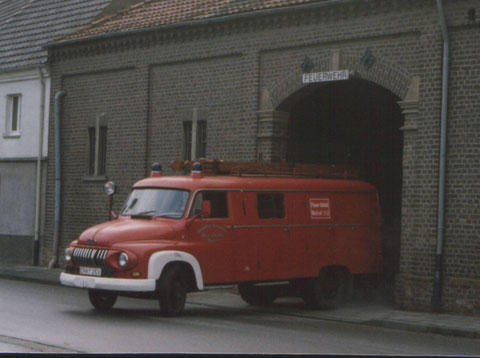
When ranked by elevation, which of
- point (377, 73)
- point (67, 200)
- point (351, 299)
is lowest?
point (351, 299)

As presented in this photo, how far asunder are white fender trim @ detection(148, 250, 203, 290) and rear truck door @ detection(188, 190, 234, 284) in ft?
0.43

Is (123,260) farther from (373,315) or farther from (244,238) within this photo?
(373,315)

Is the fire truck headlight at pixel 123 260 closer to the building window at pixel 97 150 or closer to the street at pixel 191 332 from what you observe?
the street at pixel 191 332

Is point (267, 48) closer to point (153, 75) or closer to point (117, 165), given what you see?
point (153, 75)

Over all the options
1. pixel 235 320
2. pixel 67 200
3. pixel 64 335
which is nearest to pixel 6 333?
pixel 64 335

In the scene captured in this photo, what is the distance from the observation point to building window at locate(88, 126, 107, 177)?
82.6ft

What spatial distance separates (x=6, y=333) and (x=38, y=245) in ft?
46.9

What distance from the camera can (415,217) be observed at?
17.5 metres

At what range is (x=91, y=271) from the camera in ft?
49.6

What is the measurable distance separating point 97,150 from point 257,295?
29.3ft

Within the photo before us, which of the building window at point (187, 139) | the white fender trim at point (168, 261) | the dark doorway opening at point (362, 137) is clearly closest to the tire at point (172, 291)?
the white fender trim at point (168, 261)

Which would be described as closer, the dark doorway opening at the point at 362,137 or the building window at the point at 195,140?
the dark doorway opening at the point at 362,137

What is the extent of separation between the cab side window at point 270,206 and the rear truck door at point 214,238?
69 cm

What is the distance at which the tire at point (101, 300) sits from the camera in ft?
51.9
